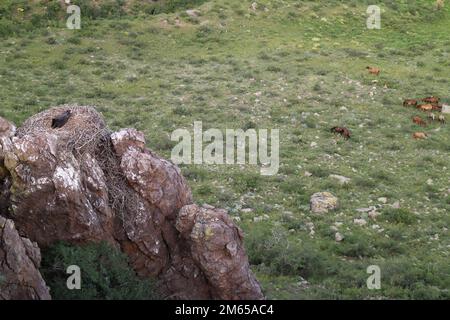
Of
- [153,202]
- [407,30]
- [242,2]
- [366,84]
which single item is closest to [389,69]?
[366,84]

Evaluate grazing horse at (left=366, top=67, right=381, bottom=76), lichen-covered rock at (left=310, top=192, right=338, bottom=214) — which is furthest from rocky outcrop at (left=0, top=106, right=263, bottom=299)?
grazing horse at (left=366, top=67, right=381, bottom=76)

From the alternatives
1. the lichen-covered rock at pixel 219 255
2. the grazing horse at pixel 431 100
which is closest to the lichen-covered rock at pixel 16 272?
the lichen-covered rock at pixel 219 255

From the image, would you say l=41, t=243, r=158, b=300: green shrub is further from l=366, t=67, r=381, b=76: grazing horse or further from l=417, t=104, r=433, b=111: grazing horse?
l=366, t=67, r=381, b=76: grazing horse

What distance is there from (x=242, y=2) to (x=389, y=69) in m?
11.0

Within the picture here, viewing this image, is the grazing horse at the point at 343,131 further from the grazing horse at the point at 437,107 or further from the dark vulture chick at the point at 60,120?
the dark vulture chick at the point at 60,120

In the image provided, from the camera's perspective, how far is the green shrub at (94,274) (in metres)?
8.95

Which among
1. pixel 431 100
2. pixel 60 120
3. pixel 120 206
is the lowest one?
pixel 431 100

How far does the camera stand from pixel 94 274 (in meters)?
9.15

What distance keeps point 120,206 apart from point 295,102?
50.2 ft

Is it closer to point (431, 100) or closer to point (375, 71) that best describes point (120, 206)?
point (431, 100)

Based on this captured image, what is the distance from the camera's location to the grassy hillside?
13766 mm

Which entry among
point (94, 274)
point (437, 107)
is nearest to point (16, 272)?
point (94, 274)

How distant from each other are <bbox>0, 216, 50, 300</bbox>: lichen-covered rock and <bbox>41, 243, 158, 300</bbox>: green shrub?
62 centimetres

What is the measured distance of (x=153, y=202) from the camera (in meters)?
10.4
